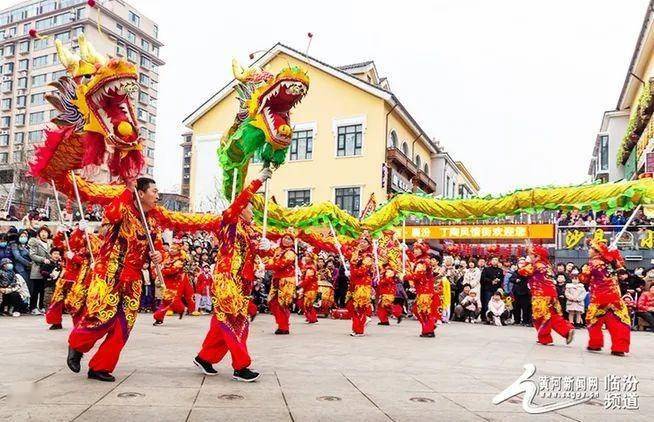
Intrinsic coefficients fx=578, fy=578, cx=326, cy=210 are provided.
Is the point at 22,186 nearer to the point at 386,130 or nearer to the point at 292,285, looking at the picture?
the point at 386,130

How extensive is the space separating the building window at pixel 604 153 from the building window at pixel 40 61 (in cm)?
4678

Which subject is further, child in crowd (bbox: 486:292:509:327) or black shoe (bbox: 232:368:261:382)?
child in crowd (bbox: 486:292:509:327)

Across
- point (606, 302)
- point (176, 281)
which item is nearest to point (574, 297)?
point (606, 302)

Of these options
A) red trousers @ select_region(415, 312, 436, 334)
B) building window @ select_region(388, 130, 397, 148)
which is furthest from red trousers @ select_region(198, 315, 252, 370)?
building window @ select_region(388, 130, 397, 148)

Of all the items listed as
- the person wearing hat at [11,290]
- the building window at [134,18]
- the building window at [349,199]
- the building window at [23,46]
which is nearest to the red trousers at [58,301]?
the person wearing hat at [11,290]

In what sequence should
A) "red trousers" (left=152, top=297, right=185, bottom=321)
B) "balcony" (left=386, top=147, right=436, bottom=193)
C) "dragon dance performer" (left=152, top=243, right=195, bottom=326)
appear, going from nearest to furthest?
1. "red trousers" (left=152, top=297, right=185, bottom=321)
2. "dragon dance performer" (left=152, top=243, right=195, bottom=326)
3. "balcony" (left=386, top=147, right=436, bottom=193)

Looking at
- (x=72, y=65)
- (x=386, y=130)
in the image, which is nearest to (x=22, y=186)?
(x=386, y=130)

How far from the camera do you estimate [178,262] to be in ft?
36.0

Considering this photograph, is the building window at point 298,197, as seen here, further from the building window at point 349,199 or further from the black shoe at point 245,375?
the black shoe at point 245,375

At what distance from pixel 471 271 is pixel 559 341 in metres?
4.61

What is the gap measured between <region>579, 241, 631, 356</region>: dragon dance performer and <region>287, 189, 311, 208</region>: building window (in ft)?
56.8

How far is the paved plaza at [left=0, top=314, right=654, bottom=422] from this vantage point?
11.9 ft

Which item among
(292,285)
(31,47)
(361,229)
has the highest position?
(31,47)

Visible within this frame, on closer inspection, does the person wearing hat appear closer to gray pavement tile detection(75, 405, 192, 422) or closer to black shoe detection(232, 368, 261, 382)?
black shoe detection(232, 368, 261, 382)
